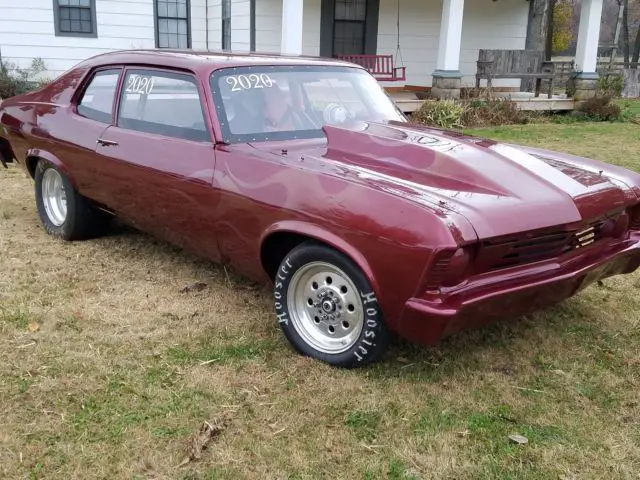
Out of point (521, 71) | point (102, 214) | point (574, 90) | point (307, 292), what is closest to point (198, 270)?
point (102, 214)

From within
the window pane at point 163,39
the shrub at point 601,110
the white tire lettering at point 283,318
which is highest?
the window pane at point 163,39

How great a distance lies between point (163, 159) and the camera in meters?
4.07

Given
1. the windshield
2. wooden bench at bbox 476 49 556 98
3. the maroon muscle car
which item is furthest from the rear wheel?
wooden bench at bbox 476 49 556 98

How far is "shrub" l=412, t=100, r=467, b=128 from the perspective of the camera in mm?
12414

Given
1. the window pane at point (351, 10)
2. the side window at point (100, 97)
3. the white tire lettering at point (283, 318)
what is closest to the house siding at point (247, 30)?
the window pane at point (351, 10)

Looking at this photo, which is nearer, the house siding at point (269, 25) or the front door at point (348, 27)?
the house siding at point (269, 25)

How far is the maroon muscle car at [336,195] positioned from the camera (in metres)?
2.92

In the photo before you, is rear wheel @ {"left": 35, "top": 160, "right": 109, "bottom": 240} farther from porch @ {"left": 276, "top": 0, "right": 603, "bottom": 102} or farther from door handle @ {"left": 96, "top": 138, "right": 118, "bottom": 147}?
porch @ {"left": 276, "top": 0, "right": 603, "bottom": 102}

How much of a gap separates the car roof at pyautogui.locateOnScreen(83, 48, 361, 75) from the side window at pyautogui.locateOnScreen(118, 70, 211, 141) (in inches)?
3.1

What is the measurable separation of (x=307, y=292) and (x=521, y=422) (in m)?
1.23

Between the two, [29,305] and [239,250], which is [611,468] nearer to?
[239,250]

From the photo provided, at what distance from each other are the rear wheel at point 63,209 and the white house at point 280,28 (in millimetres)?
7650

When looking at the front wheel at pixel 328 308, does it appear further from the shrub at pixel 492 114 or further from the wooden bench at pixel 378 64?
the wooden bench at pixel 378 64

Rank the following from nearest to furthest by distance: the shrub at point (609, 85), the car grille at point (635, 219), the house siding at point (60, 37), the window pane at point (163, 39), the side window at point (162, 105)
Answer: the car grille at point (635, 219), the side window at point (162, 105), the house siding at point (60, 37), the window pane at point (163, 39), the shrub at point (609, 85)
